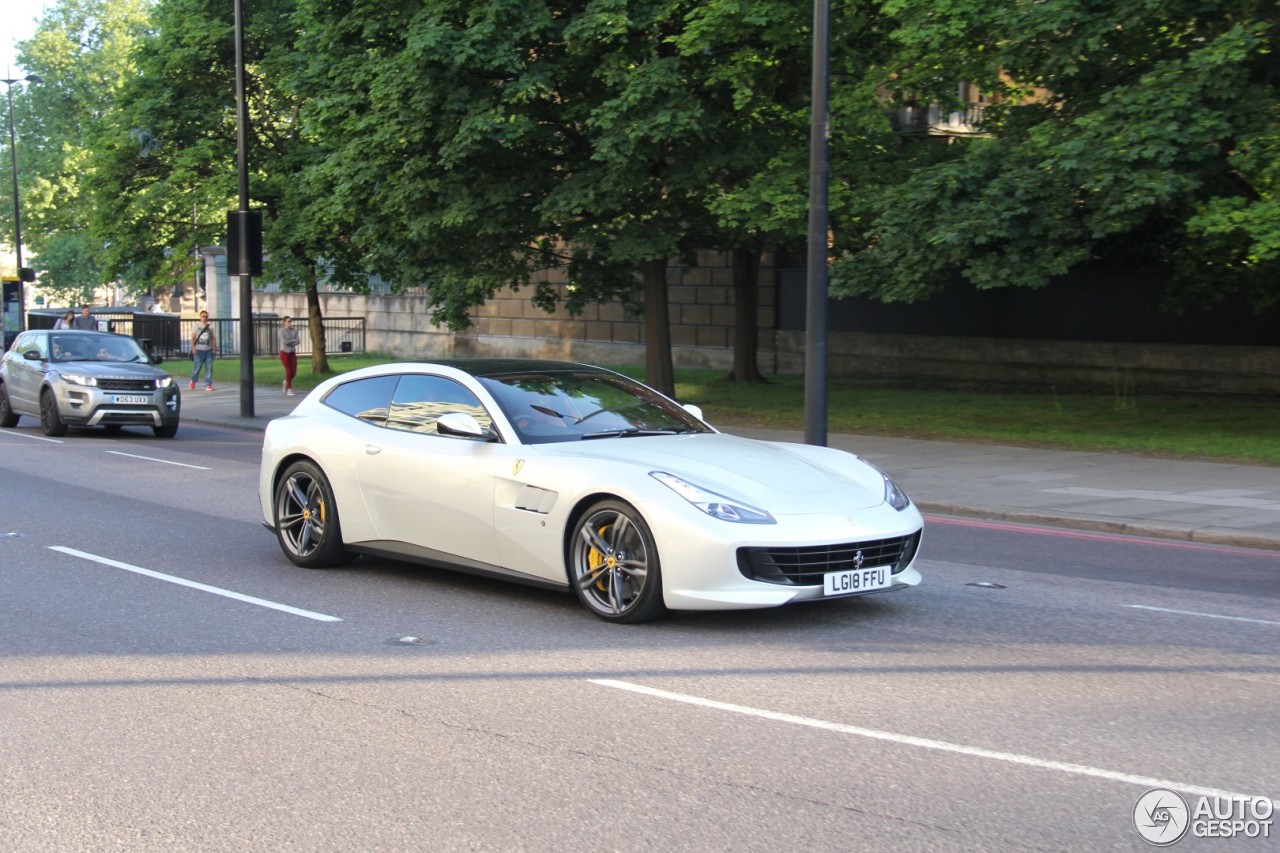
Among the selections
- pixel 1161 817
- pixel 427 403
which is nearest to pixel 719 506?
pixel 427 403

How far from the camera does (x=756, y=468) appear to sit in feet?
26.3

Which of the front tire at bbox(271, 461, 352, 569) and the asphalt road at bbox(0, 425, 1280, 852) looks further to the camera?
the front tire at bbox(271, 461, 352, 569)

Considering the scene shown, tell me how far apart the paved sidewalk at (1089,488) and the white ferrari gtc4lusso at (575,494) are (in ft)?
16.0

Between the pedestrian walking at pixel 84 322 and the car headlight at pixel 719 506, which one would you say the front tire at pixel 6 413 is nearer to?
the pedestrian walking at pixel 84 322

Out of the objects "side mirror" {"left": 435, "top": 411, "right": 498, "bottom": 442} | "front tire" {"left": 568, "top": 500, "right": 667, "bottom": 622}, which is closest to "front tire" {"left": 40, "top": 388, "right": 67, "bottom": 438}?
"side mirror" {"left": 435, "top": 411, "right": 498, "bottom": 442}

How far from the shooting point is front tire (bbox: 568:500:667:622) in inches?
299

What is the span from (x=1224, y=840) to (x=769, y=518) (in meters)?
3.28

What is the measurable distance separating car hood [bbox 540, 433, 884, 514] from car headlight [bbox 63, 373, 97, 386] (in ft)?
51.0

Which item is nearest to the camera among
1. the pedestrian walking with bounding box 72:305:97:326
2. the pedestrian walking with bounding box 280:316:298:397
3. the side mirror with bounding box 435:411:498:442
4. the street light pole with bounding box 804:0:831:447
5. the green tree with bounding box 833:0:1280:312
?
the side mirror with bounding box 435:411:498:442

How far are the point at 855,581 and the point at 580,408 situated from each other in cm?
219

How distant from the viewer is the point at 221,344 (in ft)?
161

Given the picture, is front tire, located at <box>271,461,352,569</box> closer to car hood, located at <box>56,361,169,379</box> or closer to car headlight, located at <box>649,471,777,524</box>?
car headlight, located at <box>649,471,777,524</box>

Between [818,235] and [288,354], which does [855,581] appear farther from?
[288,354]

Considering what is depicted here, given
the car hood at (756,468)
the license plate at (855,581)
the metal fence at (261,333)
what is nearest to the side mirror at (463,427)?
the car hood at (756,468)
